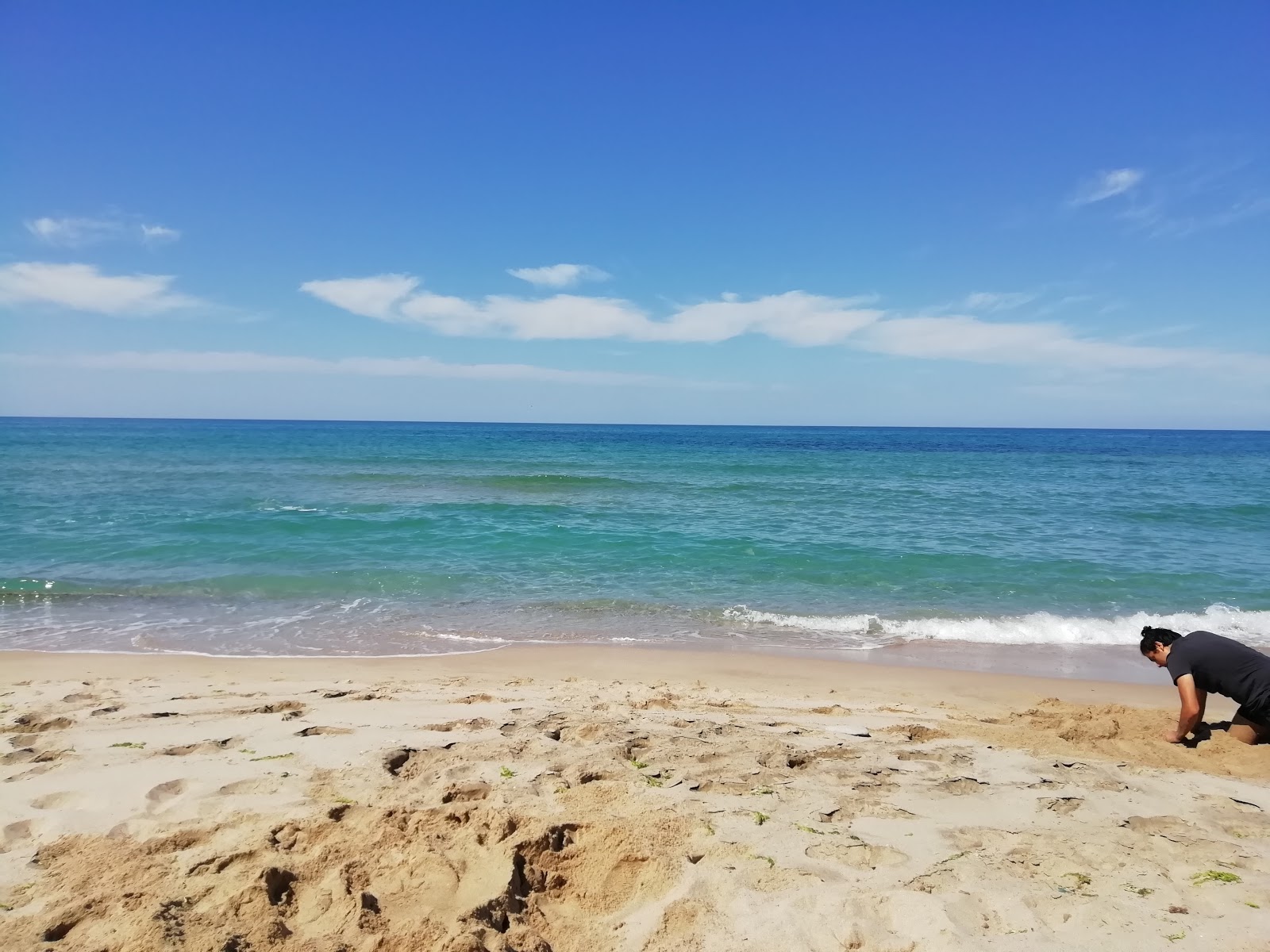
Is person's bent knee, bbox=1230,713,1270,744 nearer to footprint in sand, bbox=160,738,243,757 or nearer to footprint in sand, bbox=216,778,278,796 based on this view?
footprint in sand, bbox=216,778,278,796

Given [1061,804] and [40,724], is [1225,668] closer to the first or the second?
[1061,804]

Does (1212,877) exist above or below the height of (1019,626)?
above

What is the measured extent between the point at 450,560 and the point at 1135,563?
1322 centimetres

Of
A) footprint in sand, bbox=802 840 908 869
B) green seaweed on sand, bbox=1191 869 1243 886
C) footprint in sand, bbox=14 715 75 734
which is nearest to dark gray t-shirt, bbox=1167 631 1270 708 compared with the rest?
green seaweed on sand, bbox=1191 869 1243 886

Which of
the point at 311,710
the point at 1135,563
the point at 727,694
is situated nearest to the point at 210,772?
the point at 311,710

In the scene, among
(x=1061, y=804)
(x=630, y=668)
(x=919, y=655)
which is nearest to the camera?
(x=1061, y=804)

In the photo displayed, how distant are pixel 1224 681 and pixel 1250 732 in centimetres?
43

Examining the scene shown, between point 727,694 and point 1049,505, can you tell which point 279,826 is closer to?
point 727,694

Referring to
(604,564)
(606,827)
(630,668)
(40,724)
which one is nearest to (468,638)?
(630,668)

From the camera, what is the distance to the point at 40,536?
1367 cm

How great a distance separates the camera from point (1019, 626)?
9.72m

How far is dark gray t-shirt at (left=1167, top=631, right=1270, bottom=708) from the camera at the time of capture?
5086 mm

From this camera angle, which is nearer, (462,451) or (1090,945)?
(1090,945)

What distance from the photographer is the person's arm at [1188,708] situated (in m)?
5.19
